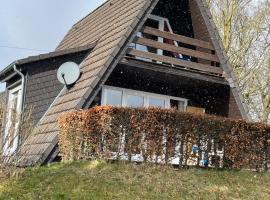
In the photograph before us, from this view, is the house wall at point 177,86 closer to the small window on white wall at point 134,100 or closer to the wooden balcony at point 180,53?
the small window on white wall at point 134,100

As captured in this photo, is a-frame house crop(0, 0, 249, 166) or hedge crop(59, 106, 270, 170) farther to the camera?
a-frame house crop(0, 0, 249, 166)

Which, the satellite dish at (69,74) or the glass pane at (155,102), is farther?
the glass pane at (155,102)

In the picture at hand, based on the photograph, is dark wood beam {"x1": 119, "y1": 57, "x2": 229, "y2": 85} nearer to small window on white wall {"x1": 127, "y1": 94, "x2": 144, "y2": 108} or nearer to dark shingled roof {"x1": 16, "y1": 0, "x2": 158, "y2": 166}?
dark shingled roof {"x1": 16, "y1": 0, "x2": 158, "y2": 166}

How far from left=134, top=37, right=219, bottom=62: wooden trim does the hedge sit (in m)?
3.41

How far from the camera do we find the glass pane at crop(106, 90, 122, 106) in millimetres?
15711

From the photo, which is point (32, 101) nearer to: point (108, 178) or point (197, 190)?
point (108, 178)

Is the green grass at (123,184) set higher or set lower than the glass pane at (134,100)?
lower

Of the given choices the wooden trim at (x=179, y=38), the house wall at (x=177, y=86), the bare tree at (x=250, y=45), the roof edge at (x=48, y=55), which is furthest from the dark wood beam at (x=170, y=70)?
the bare tree at (x=250, y=45)

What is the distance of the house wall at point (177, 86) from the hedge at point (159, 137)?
3099 millimetres

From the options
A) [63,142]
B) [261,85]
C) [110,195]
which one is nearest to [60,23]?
[261,85]

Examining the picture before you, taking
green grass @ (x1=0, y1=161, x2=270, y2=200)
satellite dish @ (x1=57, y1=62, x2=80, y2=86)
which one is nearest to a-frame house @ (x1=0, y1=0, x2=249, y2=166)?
satellite dish @ (x1=57, y1=62, x2=80, y2=86)

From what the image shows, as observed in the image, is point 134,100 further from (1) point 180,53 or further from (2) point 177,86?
(1) point 180,53

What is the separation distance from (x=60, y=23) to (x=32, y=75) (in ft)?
104

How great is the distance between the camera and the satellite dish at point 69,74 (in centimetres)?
1381
